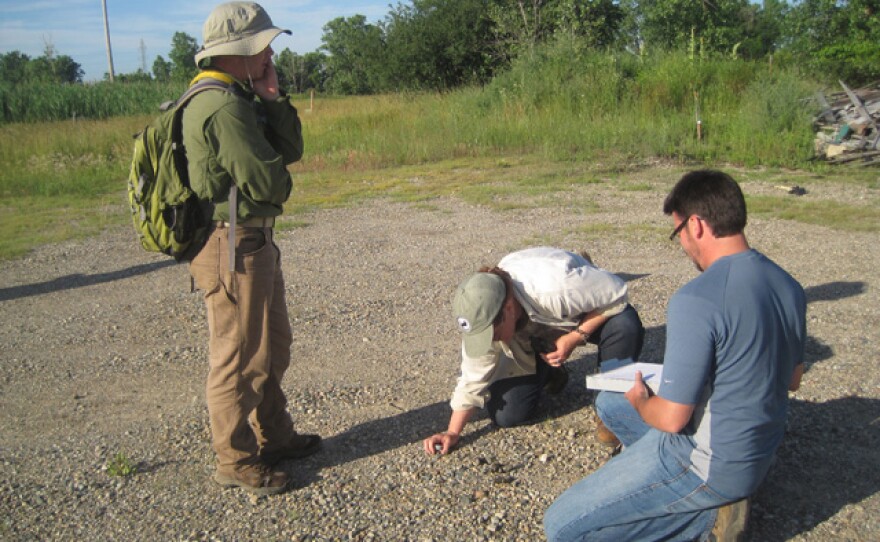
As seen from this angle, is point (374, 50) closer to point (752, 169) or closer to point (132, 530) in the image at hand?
point (752, 169)

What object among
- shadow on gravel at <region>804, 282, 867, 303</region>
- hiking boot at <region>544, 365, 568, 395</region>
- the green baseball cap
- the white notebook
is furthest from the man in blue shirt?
shadow on gravel at <region>804, 282, 867, 303</region>

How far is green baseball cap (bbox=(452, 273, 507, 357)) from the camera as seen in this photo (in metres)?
3.19

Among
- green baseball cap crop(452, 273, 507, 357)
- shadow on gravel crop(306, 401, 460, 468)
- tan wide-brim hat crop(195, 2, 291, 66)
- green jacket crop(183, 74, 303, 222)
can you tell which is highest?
tan wide-brim hat crop(195, 2, 291, 66)

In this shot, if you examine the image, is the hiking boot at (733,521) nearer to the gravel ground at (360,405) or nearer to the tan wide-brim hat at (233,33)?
the gravel ground at (360,405)

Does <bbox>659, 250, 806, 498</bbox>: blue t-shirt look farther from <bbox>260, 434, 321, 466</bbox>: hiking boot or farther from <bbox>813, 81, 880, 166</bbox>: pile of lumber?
<bbox>813, 81, 880, 166</bbox>: pile of lumber

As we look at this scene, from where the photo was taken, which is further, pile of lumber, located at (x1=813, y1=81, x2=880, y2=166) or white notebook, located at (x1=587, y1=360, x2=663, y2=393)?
pile of lumber, located at (x1=813, y1=81, x2=880, y2=166)

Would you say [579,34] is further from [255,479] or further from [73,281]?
[255,479]

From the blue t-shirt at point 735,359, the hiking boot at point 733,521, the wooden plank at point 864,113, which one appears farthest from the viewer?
the wooden plank at point 864,113

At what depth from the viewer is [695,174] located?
2486 mm

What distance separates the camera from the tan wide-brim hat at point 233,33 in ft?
9.52

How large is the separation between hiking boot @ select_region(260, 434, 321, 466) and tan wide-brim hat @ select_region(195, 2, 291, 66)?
1.82m

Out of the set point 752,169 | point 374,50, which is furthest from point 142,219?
point 374,50

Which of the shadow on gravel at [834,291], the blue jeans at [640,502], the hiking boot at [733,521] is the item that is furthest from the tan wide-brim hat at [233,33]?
the shadow on gravel at [834,291]

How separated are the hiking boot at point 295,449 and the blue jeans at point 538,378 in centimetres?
94
